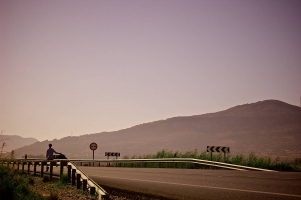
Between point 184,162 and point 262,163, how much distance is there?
523 centimetres

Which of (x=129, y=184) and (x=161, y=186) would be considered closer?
(x=161, y=186)

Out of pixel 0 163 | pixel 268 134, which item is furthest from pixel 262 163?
pixel 268 134

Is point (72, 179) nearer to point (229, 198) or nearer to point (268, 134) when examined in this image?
point (229, 198)

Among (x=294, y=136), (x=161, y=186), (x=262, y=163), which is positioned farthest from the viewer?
(x=294, y=136)

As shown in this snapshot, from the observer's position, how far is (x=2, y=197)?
9.09m

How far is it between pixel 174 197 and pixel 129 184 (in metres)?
3.69

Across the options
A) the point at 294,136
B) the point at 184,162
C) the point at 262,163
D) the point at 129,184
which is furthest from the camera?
the point at 294,136

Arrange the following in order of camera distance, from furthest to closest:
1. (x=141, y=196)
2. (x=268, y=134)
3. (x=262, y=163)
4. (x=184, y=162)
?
1. (x=268, y=134)
2. (x=184, y=162)
3. (x=262, y=163)
4. (x=141, y=196)

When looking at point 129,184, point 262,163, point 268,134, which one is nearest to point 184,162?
point 262,163

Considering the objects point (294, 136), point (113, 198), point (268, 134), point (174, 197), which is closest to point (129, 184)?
point (113, 198)

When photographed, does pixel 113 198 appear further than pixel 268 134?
No

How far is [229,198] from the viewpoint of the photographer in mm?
8602

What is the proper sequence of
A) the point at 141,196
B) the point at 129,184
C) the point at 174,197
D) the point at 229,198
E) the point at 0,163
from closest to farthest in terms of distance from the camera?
the point at 229,198
the point at 174,197
the point at 141,196
the point at 129,184
the point at 0,163

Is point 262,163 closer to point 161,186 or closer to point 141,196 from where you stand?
point 161,186
